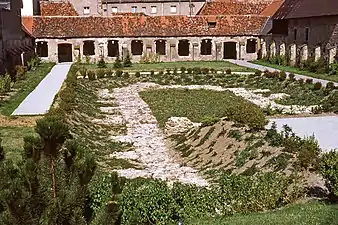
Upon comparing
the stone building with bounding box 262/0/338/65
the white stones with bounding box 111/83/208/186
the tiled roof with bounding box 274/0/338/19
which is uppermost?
the tiled roof with bounding box 274/0/338/19

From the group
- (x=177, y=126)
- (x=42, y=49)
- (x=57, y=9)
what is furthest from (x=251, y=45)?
(x=177, y=126)

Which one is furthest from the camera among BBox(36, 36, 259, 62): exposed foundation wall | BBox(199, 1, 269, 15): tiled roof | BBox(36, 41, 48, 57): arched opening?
BBox(199, 1, 269, 15): tiled roof

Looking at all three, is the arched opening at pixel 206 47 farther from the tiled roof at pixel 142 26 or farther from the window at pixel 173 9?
the window at pixel 173 9

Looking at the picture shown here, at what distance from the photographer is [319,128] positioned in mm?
16844

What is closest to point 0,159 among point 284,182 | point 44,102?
point 284,182

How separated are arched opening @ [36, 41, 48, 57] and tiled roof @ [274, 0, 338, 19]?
845 inches

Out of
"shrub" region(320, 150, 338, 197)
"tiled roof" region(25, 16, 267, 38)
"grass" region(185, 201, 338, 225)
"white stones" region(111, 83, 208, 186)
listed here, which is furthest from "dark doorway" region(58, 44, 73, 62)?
"grass" region(185, 201, 338, 225)

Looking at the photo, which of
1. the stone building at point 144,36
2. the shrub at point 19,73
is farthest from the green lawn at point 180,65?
the shrub at point 19,73

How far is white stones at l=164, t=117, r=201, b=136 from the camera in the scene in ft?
61.1

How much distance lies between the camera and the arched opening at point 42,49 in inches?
2003

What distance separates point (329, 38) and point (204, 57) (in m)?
15.5

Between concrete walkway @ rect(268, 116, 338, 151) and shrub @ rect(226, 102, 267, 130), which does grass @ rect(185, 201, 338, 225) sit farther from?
shrub @ rect(226, 102, 267, 130)

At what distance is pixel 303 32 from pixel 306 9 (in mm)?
1799

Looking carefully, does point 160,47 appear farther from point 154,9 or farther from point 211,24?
point 154,9
